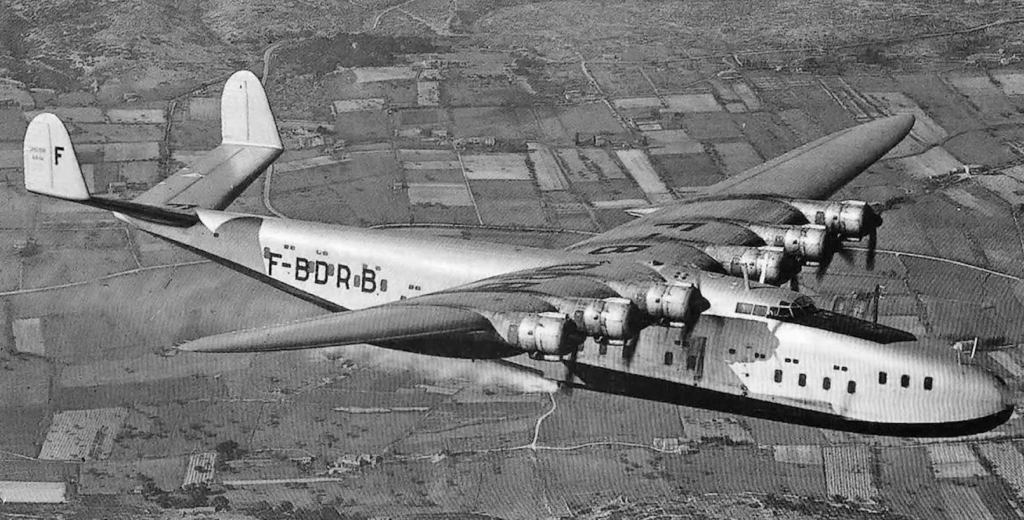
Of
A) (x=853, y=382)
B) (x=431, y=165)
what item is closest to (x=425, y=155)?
(x=431, y=165)

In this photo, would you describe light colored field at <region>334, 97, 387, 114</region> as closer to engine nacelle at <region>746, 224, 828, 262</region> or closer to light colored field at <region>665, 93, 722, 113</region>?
light colored field at <region>665, 93, 722, 113</region>

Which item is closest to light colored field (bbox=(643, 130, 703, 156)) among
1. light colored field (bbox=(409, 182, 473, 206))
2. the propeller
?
light colored field (bbox=(409, 182, 473, 206))

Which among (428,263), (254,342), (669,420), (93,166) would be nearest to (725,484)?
(669,420)

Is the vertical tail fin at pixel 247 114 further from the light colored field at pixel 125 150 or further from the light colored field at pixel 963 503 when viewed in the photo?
the light colored field at pixel 963 503

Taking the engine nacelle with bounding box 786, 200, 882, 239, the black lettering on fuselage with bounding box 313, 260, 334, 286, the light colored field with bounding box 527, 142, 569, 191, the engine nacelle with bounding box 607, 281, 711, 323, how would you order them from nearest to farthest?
the engine nacelle with bounding box 607, 281, 711, 323
the engine nacelle with bounding box 786, 200, 882, 239
the black lettering on fuselage with bounding box 313, 260, 334, 286
the light colored field with bounding box 527, 142, 569, 191

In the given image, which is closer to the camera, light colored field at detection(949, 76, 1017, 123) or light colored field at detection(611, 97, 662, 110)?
light colored field at detection(949, 76, 1017, 123)

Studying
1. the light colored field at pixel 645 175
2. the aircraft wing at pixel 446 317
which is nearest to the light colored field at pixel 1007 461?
the aircraft wing at pixel 446 317

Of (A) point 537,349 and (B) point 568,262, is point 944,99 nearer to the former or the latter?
(B) point 568,262
